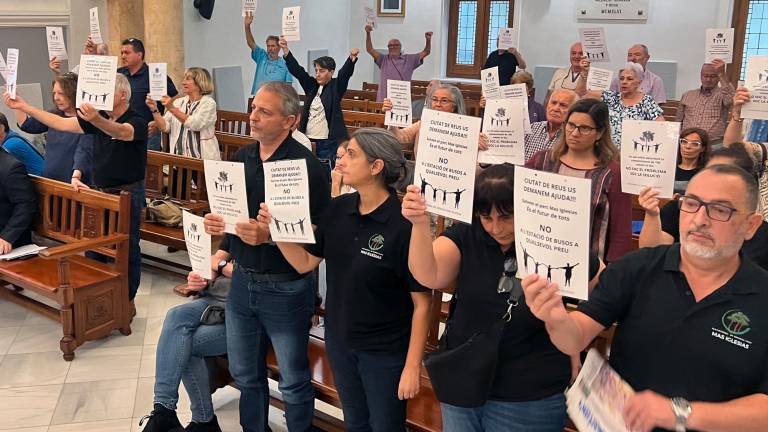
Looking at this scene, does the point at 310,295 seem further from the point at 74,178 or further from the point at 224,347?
the point at 74,178

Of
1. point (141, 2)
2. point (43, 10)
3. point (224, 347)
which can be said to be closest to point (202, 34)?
point (141, 2)

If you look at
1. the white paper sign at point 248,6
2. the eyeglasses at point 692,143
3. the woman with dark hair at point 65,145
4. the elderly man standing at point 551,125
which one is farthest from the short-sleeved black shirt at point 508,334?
the white paper sign at point 248,6

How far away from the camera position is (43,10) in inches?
322

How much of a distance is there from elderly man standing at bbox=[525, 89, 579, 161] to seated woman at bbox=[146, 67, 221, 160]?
274 cm

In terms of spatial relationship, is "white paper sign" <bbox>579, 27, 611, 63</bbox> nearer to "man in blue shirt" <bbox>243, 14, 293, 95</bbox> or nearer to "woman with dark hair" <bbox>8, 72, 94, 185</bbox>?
"man in blue shirt" <bbox>243, 14, 293, 95</bbox>

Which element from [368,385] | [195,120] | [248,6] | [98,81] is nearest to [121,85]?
[98,81]

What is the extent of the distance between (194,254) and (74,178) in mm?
2105

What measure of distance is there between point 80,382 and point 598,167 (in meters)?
2.98

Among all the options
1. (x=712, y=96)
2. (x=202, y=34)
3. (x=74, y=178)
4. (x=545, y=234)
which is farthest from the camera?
(x=202, y=34)

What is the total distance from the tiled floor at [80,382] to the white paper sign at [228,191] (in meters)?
1.35

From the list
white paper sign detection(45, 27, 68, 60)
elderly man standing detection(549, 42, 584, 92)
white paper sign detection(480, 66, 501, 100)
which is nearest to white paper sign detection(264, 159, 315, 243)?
white paper sign detection(480, 66, 501, 100)

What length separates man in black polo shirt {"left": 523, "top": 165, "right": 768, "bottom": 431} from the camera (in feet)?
5.24

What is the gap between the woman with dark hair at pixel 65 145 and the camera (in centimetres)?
462

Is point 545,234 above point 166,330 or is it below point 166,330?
above
